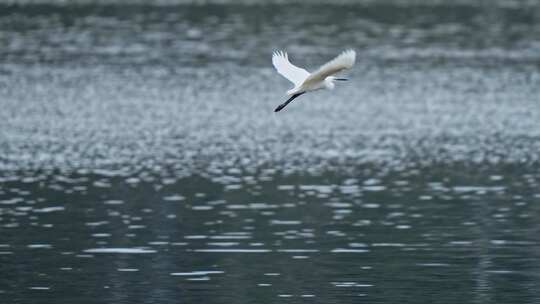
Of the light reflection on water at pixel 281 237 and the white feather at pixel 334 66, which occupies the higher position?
the white feather at pixel 334 66

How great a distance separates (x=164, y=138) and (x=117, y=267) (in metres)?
16.6

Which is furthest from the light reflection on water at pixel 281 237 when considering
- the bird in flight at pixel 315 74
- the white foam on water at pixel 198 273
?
the bird in flight at pixel 315 74

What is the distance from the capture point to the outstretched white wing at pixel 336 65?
2009 centimetres

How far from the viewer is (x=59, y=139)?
4059 centimetres

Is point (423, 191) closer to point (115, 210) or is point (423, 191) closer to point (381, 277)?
point (115, 210)

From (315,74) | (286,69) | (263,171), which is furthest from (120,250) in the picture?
(263,171)

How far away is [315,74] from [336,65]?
996 mm

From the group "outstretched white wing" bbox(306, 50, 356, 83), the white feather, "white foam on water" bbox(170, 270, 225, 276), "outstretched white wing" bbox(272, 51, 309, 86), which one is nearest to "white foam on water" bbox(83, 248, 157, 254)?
"white foam on water" bbox(170, 270, 225, 276)

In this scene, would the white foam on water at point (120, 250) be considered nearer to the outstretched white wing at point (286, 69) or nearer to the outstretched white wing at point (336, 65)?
the outstretched white wing at point (286, 69)

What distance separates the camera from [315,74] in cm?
2173

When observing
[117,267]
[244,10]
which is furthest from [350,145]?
[244,10]

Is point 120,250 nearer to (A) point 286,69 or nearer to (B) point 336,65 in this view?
(A) point 286,69

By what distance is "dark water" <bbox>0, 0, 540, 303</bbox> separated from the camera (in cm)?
2384

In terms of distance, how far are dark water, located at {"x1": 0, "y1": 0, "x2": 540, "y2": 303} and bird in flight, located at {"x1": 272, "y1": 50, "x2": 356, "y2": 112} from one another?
10.6ft
